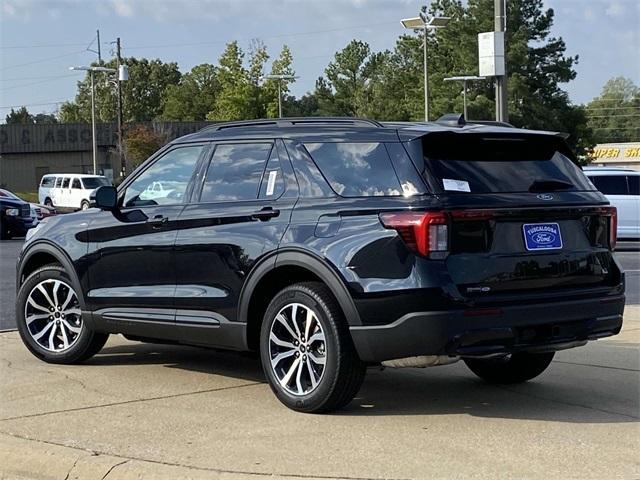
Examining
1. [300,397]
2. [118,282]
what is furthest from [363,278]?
[118,282]

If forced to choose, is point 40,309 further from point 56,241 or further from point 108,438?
point 108,438

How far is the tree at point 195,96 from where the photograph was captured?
101 m

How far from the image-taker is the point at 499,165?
20.7 ft

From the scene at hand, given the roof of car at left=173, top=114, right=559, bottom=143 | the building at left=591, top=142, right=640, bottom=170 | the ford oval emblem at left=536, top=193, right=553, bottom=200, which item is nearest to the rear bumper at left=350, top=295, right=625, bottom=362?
the ford oval emblem at left=536, top=193, right=553, bottom=200

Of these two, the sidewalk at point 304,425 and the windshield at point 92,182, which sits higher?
the windshield at point 92,182

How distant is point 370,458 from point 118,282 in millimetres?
3032

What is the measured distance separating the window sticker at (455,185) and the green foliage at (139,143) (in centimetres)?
5794

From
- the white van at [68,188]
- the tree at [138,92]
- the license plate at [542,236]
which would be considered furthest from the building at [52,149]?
the license plate at [542,236]

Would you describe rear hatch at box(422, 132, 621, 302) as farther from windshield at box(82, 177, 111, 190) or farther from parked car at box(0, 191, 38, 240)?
windshield at box(82, 177, 111, 190)

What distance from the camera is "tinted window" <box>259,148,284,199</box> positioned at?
21.8 feet

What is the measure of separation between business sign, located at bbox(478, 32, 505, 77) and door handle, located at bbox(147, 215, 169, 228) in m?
9.85

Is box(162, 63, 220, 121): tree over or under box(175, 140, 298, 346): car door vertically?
over

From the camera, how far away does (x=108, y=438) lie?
18.9 ft

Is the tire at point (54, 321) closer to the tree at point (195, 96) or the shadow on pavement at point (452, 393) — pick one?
the shadow on pavement at point (452, 393)
